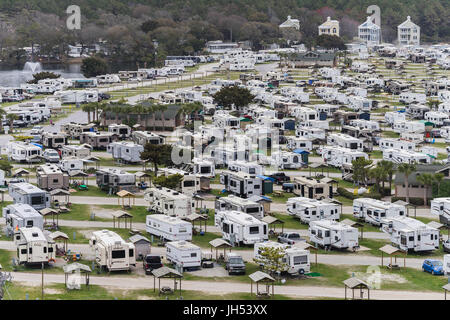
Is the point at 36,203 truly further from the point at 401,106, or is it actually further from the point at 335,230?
the point at 401,106

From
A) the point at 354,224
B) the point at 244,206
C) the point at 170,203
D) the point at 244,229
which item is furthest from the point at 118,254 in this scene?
the point at 354,224

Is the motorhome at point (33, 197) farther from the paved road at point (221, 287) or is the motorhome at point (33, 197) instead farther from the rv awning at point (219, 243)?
the rv awning at point (219, 243)

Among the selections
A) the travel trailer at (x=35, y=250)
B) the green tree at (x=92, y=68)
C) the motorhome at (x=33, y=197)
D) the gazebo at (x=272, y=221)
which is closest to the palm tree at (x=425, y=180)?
the gazebo at (x=272, y=221)

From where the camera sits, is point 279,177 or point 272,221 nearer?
point 272,221

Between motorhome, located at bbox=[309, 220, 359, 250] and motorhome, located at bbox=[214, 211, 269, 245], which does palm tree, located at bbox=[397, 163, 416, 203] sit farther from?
motorhome, located at bbox=[214, 211, 269, 245]

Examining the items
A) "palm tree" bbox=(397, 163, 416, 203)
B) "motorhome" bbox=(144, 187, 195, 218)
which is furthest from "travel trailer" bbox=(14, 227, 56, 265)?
"palm tree" bbox=(397, 163, 416, 203)

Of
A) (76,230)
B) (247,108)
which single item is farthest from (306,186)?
(247,108)

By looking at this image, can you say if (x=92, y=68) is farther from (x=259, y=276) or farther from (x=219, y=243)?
(x=259, y=276)
